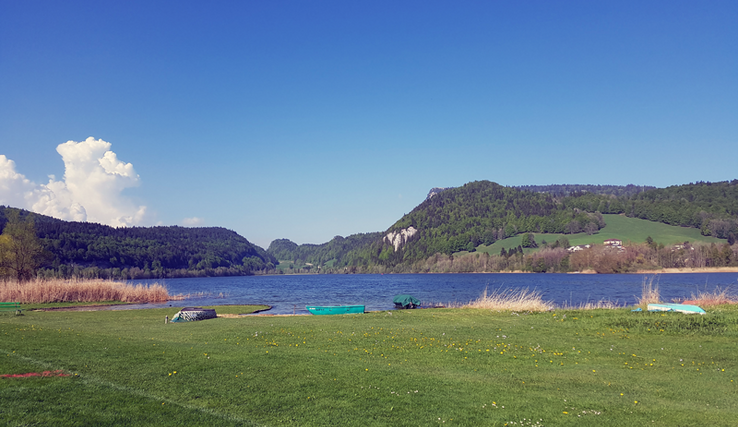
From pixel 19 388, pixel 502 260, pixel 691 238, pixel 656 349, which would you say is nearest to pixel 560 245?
pixel 502 260

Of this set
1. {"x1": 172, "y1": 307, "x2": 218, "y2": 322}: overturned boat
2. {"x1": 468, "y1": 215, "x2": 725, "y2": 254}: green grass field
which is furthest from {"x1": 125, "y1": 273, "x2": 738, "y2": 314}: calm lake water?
{"x1": 468, "y1": 215, "x2": 725, "y2": 254}: green grass field

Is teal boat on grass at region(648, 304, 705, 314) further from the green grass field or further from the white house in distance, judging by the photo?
the green grass field

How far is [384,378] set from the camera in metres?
12.2

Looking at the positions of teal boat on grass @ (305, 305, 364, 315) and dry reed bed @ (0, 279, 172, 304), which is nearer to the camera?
teal boat on grass @ (305, 305, 364, 315)

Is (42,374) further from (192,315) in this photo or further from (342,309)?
(342,309)

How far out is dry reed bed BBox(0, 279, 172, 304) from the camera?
152 ft

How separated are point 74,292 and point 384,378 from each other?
51.2m

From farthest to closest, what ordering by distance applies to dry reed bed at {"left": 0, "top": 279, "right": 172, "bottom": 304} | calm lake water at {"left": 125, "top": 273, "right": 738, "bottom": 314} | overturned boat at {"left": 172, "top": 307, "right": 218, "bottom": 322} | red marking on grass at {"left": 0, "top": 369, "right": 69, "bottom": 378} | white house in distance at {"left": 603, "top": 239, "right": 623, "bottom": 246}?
1. white house in distance at {"left": 603, "top": 239, "right": 623, "bottom": 246}
2. calm lake water at {"left": 125, "top": 273, "right": 738, "bottom": 314}
3. dry reed bed at {"left": 0, "top": 279, "right": 172, "bottom": 304}
4. overturned boat at {"left": 172, "top": 307, "right": 218, "bottom": 322}
5. red marking on grass at {"left": 0, "top": 369, "right": 69, "bottom": 378}

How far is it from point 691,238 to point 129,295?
191 meters

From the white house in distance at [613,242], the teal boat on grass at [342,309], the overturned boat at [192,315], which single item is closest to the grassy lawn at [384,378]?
the overturned boat at [192,315]

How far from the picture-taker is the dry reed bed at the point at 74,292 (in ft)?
152

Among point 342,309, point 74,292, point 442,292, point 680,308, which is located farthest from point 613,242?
point 74,292

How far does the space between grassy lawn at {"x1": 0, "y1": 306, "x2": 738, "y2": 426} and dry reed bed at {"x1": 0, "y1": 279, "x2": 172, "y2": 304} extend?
112 ft

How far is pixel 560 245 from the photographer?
18688 cm
